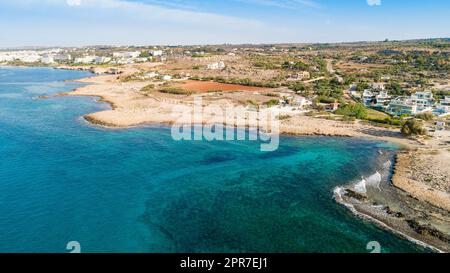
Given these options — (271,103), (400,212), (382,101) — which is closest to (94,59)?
(271,103)

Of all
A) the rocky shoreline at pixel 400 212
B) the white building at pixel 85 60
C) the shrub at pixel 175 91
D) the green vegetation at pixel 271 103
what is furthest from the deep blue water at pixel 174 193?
the white building at pixel 85 60

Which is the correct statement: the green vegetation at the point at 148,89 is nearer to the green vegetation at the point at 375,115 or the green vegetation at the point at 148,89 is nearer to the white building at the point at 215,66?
the white building at the point at 215,66

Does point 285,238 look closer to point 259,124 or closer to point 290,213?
point 290,213

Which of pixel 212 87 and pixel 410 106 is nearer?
pixel 410 106

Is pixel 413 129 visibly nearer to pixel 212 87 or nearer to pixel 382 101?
pixel 382 101

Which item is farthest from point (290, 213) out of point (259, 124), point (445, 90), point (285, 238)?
point (445, 90)

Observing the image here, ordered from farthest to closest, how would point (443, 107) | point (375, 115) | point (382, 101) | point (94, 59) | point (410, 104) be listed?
1. point (94, 59)
2. point (382, 101)
3. point (443, 107)
4. point (410, 104)
5. point (375, 115)
